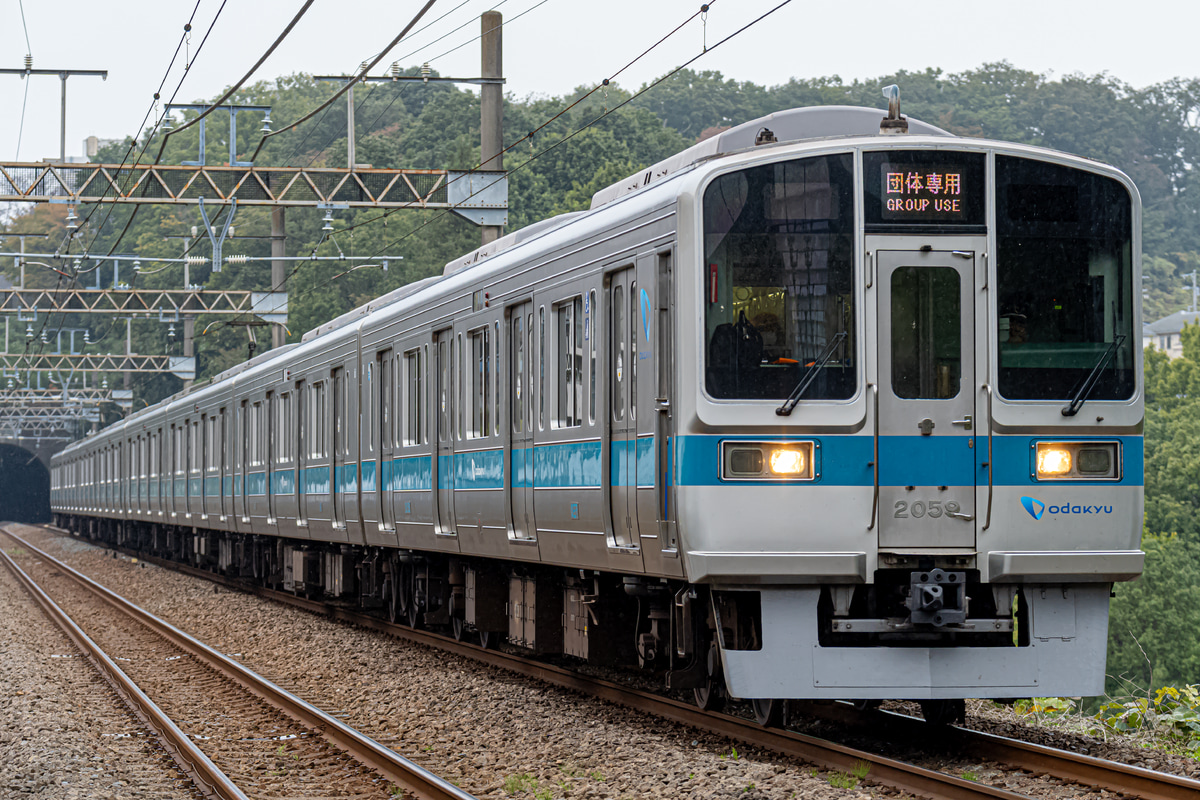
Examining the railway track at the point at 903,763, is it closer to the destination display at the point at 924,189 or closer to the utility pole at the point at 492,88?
the destination display at the point at 924,189

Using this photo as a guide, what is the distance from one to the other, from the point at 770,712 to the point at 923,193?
2865 mm

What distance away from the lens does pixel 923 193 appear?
8.21 meters

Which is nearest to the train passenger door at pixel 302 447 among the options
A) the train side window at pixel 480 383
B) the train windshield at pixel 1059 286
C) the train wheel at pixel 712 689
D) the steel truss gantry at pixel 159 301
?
the train side window at pixel 480 383

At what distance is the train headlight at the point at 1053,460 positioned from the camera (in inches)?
319

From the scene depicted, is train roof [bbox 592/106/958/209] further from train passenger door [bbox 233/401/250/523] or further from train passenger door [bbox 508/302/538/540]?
train passenger door [bbox 233/401/250/523]

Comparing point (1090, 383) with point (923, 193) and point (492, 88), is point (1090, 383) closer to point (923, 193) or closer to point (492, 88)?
point (923, 193)

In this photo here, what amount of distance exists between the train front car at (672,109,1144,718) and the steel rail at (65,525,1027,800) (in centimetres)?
36

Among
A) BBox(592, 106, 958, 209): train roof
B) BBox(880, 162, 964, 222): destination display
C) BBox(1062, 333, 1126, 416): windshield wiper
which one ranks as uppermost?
BBox(592, 106, 958, 209): train roof

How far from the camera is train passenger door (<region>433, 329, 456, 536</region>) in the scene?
42.5 ft

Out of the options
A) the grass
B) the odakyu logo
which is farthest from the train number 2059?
Answer: the grass

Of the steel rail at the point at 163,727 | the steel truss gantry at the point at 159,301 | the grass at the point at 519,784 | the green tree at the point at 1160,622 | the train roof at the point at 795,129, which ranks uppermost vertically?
the steel truss gantry at the point at 159,301

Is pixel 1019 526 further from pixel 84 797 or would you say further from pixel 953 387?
pixel 84 797

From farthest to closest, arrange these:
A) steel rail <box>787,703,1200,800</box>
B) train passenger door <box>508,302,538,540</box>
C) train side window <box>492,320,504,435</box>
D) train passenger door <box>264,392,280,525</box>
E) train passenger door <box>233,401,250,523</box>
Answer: train passenger door <box>233,401,250,523</box> → train passenger door <box>264,392,280,525</box> → train side window <box>492,320,504,435</box> → train passenger door <box>508,302,538,540</box> → steel rail <box>787,703,1200,800</box>

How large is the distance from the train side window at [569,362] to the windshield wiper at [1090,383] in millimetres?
3137
